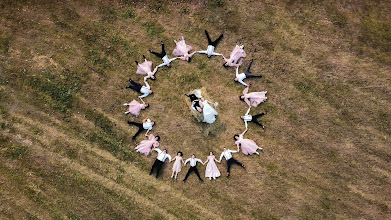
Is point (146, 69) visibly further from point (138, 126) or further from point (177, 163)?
point (177, 163)

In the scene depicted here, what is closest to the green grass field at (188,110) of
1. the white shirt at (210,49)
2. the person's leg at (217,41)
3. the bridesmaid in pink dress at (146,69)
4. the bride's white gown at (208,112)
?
the person's leg at (217,41)

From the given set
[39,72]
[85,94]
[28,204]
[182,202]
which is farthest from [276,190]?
[39,72]

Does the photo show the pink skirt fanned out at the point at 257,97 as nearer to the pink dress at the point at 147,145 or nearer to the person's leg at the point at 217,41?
the person's leg at the point at 217,41

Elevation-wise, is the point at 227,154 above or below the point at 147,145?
above

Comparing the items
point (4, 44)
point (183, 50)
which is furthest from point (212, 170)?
point (4, 44)

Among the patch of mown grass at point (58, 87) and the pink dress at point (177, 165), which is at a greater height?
the patch of mown grass at point (58, 87)

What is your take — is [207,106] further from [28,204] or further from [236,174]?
[28,204]
